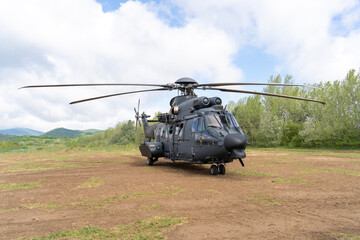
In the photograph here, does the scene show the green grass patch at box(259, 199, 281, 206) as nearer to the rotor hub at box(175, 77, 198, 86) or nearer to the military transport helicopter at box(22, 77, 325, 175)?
the military transport helicopter at box(22, 77, 325, 175)

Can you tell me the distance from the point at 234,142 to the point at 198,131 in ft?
6.29

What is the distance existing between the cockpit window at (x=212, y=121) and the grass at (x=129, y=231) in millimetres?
5818

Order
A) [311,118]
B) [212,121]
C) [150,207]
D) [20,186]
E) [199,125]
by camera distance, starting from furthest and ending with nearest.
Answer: [311,118], [199,125], [212,121], [20,186], [150,207]

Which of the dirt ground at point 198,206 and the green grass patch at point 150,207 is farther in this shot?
the green grass patch at point 150,207

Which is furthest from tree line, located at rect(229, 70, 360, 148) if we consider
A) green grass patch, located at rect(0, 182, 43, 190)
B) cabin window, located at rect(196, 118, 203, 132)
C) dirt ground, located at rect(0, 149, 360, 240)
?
green grass patch, located at rect(0, 182, 43, 190)

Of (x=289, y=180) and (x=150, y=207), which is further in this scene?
(x=289, y=180)

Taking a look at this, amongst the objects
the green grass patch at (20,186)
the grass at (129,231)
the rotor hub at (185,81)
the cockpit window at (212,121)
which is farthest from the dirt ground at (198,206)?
the rotor hub at (185,81)

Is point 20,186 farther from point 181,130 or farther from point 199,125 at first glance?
point 199,125

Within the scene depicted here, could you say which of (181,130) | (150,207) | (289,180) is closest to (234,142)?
(289,180)

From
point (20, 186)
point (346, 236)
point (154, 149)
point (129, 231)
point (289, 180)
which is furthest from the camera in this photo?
point (154, 149)

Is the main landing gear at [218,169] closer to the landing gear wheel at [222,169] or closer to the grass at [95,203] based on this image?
the landing gear wheel at [222,169]

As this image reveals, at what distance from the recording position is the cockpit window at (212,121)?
992 centimetres

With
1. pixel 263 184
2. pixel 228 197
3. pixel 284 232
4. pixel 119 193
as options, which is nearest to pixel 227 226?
pixel 284 232

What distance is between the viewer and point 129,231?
402 centimetres
